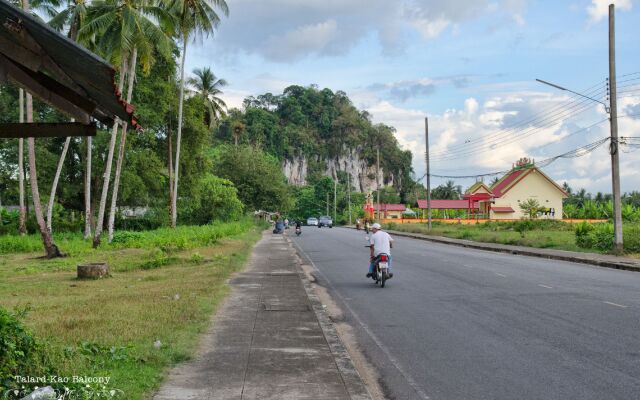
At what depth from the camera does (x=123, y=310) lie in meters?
10.7

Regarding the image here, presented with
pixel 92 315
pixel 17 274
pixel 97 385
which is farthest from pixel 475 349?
pixel 17 274

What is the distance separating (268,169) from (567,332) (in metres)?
62.1

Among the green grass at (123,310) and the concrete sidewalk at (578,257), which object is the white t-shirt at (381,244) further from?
the concrete sidewalk at (578,257)

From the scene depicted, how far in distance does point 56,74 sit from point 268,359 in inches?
156

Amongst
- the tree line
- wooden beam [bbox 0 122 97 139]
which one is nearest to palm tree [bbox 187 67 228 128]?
the tree line

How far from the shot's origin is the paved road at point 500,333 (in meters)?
6.58

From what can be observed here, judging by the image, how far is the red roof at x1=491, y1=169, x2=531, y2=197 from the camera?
8557 cm

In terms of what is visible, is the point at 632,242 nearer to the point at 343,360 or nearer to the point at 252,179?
the point at 343,360

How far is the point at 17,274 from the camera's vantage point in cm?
1975

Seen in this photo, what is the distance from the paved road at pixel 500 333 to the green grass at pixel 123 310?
8.41ft

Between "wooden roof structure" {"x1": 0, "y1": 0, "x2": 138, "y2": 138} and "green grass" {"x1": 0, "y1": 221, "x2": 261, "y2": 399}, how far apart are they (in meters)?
2.11

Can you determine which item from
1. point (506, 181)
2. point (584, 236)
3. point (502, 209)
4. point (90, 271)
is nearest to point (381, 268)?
point (90, 271)

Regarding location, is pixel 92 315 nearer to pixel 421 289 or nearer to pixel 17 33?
pixel 17 33

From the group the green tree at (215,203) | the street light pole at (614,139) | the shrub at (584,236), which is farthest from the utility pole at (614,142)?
the green tree at (215,203)
